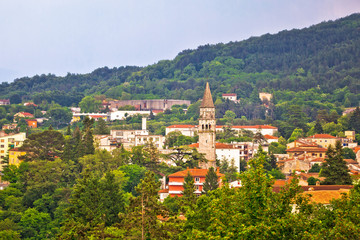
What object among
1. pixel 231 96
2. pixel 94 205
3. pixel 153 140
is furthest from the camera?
pixel 231 96

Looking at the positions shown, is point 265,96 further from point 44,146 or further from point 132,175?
point 132,175

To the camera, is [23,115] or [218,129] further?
[23,115]

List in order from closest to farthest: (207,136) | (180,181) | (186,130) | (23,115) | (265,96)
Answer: (180,181) < (207,136) < (186,130) < (23,115) < (265,96)

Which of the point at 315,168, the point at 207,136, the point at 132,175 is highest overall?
the point at 207,136

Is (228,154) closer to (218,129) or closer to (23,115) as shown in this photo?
(218,129)

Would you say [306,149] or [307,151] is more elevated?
[306,149]

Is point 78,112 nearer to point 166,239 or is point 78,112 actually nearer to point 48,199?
point 48,199

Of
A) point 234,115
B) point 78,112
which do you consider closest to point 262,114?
point 234,115

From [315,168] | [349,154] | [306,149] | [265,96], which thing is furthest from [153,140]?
[265,96]

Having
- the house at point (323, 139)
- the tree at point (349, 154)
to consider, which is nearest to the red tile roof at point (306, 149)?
the tree at point (349, 154)

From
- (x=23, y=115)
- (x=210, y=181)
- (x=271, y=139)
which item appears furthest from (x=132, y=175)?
(x=23, y=115)

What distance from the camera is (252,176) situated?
77.1ft

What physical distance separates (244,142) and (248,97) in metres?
87.0

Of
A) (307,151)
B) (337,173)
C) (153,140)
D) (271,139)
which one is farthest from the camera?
(271,139)
